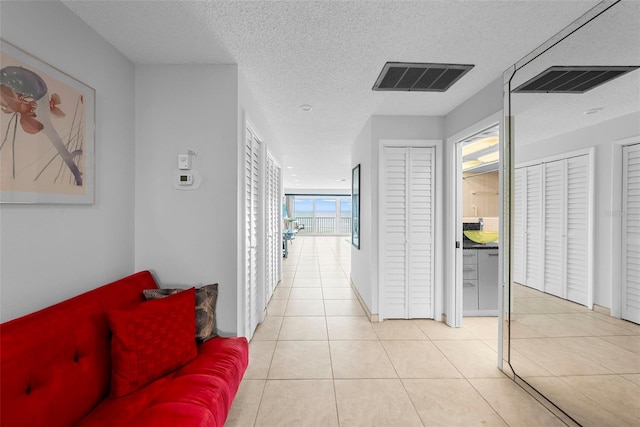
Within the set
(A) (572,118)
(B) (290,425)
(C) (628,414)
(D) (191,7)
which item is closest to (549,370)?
(C) (628,414)

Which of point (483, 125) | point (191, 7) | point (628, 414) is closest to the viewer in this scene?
point (628, 414)

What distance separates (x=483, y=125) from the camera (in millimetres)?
2494

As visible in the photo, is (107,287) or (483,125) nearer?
(107,287)

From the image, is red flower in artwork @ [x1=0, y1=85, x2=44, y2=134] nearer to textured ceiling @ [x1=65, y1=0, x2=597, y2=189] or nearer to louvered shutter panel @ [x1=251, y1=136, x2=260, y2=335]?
textured ceiling @ [x1=65, y1=0, x2=597, y2=189]

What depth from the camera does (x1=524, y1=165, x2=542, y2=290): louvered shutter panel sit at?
77.2 inches

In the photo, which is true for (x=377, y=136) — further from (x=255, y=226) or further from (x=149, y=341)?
(x=149, y=341)

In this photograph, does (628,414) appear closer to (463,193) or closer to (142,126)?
(463,193)

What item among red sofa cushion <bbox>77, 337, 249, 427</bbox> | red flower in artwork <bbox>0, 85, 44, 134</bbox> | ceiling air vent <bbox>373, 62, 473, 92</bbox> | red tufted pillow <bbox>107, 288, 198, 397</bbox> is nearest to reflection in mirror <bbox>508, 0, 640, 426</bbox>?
ceiling air vent <bbox>373, 62, 473, 92</bbox>

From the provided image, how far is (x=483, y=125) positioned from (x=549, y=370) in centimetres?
200

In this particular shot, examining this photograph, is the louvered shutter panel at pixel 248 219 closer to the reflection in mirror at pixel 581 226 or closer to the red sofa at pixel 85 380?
the red sofa at pixel 85 380

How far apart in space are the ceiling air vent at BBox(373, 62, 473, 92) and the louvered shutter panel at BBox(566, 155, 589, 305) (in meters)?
1.10

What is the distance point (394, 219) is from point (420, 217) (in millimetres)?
317

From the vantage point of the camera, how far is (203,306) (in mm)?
1866

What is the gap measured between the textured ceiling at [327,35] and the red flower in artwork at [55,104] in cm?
56
